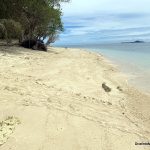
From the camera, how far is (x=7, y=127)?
6.31 metres

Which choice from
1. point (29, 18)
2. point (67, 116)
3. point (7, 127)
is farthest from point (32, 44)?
point (7, 127)

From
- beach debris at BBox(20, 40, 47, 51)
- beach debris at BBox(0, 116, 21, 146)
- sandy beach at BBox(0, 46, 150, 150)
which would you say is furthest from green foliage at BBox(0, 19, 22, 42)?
beach debris at BBox(0, 116, 21, 146)

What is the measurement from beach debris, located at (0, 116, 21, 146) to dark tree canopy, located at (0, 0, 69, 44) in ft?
56.9

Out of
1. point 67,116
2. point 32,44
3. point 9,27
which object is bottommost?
point 32,44

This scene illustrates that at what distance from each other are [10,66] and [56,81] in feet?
10.1

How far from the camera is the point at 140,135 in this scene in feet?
21.7

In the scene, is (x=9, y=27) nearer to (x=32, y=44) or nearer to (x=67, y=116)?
(x=32, y=44)

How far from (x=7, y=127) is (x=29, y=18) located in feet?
77.3

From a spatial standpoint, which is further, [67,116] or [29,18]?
[29,18]

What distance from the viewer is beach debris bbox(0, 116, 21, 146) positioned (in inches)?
232

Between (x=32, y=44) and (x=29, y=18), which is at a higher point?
(x=29, y=18)

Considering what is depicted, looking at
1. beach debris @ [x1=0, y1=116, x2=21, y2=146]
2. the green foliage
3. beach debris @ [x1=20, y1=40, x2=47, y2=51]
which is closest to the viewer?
beach debris @ [x1=0, y1=116, x2=21, y2=146]

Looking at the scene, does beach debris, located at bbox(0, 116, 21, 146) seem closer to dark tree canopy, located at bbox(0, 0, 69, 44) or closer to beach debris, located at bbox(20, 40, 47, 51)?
dark tree canopy, located at bbox(0, 0, 69, 44)

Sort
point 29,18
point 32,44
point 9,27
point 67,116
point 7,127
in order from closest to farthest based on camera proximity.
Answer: point 7,127
point 67,116
point 9,27
point 32,44
point 29,18
